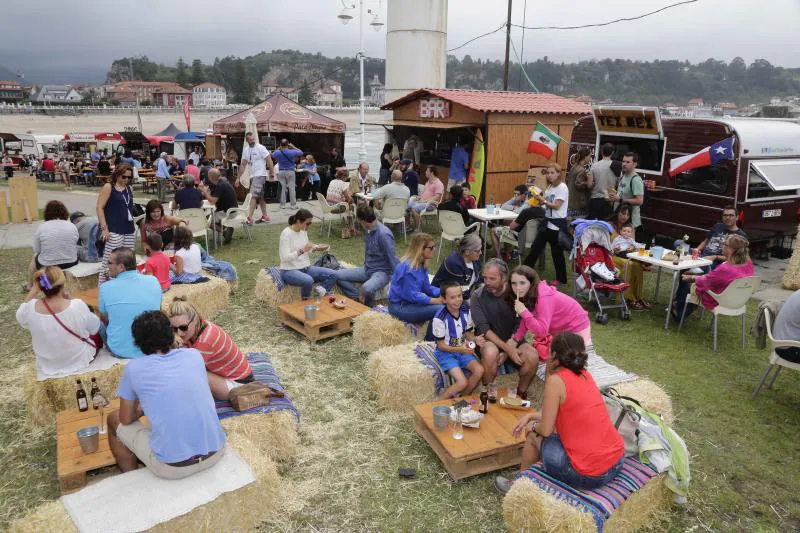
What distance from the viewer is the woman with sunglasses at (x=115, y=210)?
723 cm

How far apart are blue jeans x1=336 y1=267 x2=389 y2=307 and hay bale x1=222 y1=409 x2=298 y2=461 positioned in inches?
116

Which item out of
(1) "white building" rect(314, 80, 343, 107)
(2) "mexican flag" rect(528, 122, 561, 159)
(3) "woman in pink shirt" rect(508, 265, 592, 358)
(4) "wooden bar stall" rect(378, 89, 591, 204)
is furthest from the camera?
(1) "white building" rect(314, 80, 343, 107)

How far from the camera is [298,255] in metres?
7.18

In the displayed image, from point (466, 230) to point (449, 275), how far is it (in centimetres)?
376

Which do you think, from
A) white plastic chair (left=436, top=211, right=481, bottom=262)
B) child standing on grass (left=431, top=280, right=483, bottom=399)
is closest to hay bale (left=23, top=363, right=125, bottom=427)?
child standing on grass (left=431, top=280, right=483, bottom=399)

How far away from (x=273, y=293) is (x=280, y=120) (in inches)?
405

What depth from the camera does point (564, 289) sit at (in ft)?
28.2

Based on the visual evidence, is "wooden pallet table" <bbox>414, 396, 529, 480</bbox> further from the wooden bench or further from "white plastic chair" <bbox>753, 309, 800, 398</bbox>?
"white plastic chair" <bbox>753, 309, 800, 398</bbox>

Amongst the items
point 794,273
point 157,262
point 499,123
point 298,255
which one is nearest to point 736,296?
point 794,273

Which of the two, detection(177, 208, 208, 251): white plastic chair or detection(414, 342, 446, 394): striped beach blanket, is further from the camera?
detection(177, 208, 208, 251): white plastic chair

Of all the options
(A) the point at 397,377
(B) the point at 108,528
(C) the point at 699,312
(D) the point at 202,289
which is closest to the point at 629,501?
(A) the point at 397,377

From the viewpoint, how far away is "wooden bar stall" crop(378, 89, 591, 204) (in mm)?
12664

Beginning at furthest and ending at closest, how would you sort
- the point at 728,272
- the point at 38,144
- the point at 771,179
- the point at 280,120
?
the point at 38,144 → the point at 280,120 → the point at 771,179 → the point at 728,272

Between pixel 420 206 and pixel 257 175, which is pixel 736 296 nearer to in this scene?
pixel 420 206
